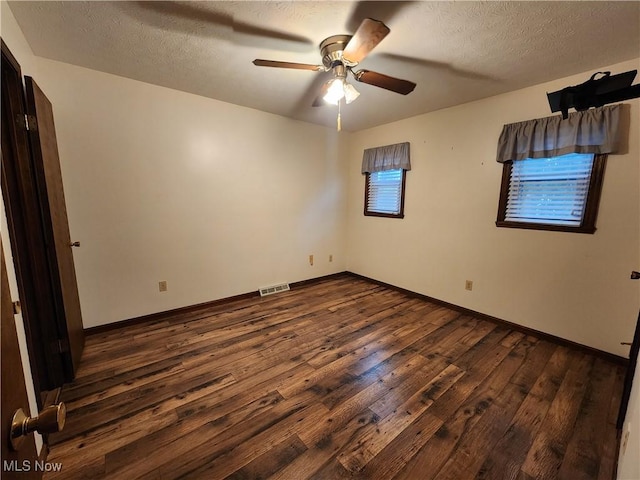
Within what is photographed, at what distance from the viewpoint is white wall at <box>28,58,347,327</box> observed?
7.84 ft

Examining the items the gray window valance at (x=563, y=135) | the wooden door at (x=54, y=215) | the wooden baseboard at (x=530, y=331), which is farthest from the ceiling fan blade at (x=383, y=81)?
the wooden baseboard at (x=530, y=331)

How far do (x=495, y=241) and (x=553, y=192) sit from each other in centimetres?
66

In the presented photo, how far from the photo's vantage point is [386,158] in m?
3.76

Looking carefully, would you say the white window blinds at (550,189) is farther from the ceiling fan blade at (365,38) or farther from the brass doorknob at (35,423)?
the brass doorknob at (35,423)

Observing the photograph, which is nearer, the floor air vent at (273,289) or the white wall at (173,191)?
the white wall at (173,191)

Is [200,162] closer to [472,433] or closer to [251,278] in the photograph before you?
[251,278]

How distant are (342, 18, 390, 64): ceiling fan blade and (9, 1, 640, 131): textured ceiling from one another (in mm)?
212

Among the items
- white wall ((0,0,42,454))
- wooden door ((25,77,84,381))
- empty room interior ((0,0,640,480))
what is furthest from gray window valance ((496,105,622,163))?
wooden door ((25,77,84,381))

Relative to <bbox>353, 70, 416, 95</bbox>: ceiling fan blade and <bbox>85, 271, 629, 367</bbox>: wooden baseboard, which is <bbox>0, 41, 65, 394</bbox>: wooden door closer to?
<bbox>85, 271, 629, 367</bbox>: wooden baseboard

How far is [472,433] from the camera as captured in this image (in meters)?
1.57

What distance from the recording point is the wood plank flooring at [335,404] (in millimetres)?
1381

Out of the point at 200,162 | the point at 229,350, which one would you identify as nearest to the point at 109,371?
the point at 229,350

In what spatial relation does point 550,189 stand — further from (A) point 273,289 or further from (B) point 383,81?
(A) point 273,289

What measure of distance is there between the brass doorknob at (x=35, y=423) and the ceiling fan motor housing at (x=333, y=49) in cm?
215
